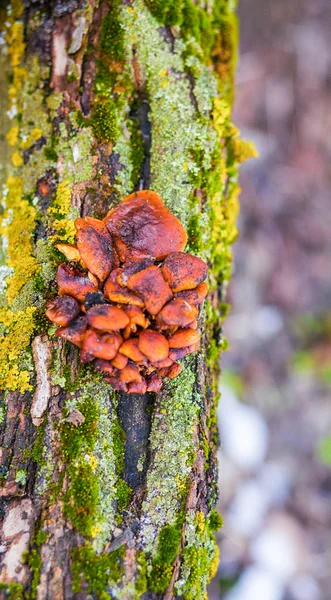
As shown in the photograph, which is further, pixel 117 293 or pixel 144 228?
pixel 144 228

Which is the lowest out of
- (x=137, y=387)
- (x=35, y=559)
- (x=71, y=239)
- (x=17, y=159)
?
(x=35, y=559)

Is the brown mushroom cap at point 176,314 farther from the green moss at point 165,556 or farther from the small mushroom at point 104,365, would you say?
the green moss at point 165,556

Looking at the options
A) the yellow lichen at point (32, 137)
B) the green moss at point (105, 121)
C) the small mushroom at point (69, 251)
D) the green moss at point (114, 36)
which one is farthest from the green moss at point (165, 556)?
the green moss at point (114, 36)

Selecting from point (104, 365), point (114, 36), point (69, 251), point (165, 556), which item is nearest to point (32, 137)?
point (114, 36)

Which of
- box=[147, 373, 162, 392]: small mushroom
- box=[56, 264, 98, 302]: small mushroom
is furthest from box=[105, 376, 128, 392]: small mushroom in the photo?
box=[56, 264, 98, 302]: small mushroom

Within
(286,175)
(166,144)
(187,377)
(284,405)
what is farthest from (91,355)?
(286,175)

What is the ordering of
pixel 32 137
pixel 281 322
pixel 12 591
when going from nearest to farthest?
1. pixel 12 591
2. pixel 32 137
3. pixel 281 322

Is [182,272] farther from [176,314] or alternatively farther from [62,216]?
[62,216]

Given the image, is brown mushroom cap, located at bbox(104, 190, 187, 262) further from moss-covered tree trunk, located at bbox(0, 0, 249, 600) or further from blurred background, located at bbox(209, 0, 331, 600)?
blurred background, located at bbox(209, 0, 331, 600)
